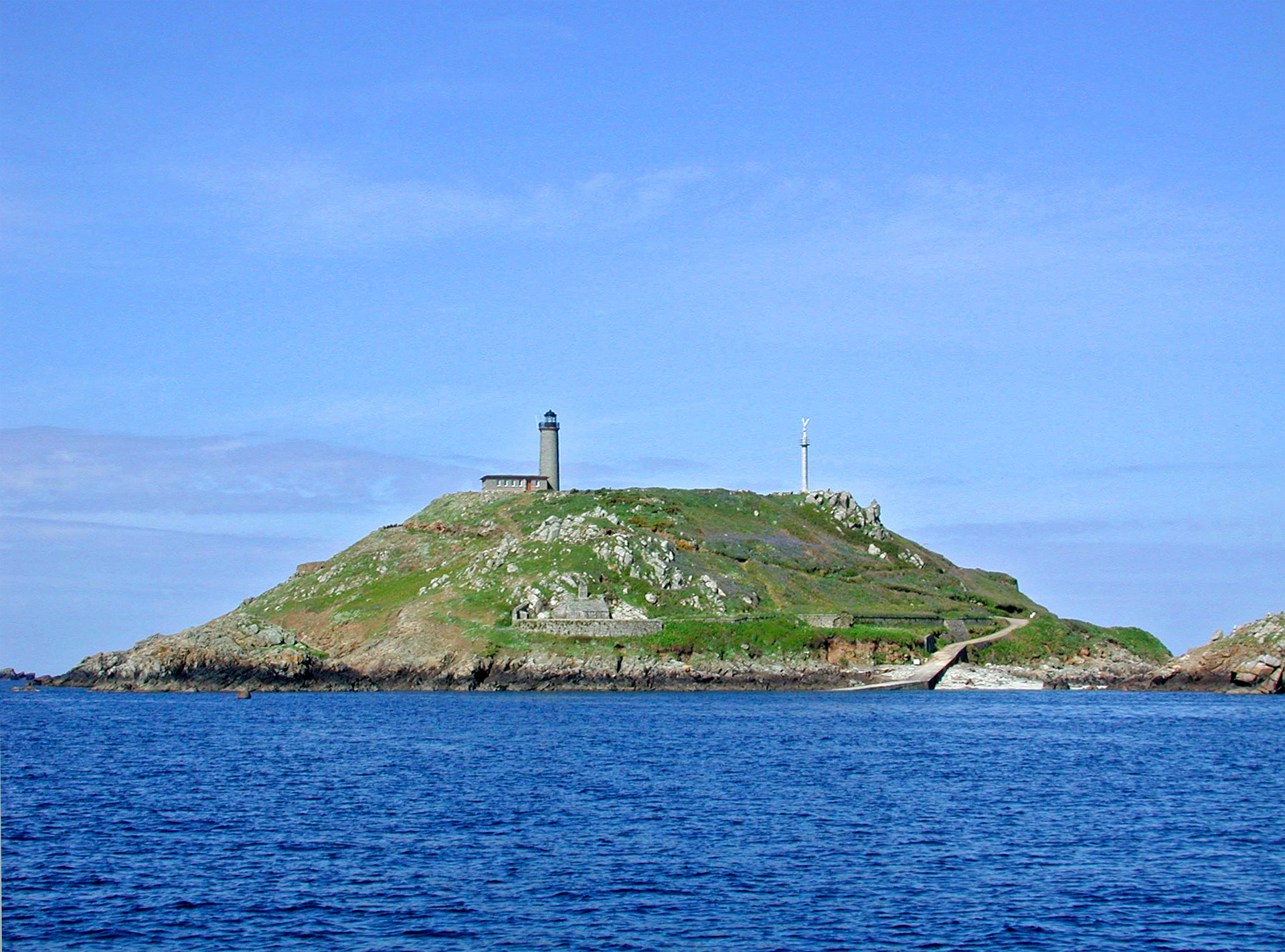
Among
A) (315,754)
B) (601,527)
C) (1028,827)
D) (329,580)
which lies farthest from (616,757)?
(329,580)

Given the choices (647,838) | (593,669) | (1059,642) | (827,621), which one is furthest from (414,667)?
(647,838)

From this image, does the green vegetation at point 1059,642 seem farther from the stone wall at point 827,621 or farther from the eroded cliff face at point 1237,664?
the stone wall at point 827,621

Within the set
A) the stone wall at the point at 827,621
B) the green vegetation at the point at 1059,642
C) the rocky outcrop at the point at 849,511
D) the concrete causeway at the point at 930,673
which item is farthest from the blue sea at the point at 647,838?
the rocky outcrop at the point at 849,511

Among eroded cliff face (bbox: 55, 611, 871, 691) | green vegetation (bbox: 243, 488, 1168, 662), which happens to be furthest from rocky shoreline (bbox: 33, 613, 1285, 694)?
green vegetation (bbox: 243, 488, 1168, 662)

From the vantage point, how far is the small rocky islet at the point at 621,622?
405 feet

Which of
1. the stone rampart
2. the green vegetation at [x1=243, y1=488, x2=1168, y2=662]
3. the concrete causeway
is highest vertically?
the green vegetation at [x1=243, y1=488, x2=1168, y2=662]

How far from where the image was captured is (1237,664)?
422ft

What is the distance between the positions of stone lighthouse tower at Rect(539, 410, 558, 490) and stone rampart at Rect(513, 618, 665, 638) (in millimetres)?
55621

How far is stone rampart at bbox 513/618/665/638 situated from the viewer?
412ft

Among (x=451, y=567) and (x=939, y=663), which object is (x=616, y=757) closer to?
(x=939, y=663)

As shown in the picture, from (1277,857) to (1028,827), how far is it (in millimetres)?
8514

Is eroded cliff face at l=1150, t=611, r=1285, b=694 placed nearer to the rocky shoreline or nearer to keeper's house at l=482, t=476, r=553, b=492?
the rocky shoreline

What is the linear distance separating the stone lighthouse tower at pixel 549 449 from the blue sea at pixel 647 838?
9673 centimetres

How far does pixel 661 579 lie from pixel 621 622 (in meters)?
12.0
